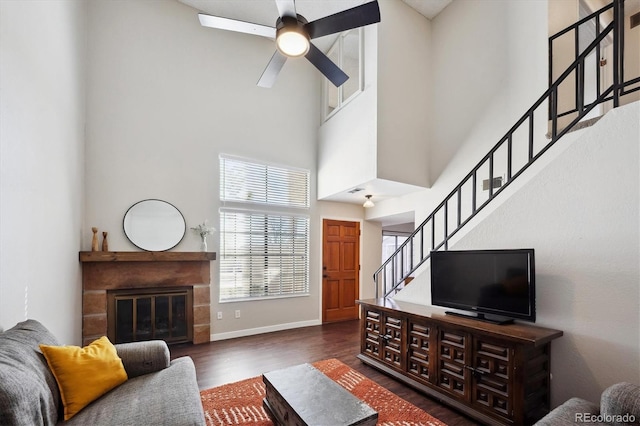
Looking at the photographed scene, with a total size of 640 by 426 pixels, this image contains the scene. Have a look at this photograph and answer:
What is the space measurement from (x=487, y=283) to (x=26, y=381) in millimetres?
3184

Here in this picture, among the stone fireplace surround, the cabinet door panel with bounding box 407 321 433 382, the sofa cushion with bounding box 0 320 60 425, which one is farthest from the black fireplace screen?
the cabinet door panel with bounding box 407 321 433 382

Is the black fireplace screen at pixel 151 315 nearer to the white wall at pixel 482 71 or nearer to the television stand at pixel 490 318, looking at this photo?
the television stand at pixel 490 318

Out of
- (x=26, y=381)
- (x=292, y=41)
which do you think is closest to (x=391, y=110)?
(x=292, y=41)

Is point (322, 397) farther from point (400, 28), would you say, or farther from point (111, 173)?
point (400, 28)

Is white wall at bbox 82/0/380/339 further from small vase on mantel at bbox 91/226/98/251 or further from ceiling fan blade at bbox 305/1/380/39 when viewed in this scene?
ceiling fan blade at bbox 305/1/380/39

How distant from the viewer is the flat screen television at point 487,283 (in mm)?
2396

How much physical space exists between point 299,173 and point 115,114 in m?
2.92

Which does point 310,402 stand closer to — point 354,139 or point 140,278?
point 140,278

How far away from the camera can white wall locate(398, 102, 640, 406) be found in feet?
6.72

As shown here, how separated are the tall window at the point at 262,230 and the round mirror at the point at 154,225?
2.21 ft

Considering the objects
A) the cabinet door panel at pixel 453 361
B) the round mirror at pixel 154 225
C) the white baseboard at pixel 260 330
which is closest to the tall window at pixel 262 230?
the white baseboard at pixel 260 330

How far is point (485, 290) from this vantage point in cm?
268

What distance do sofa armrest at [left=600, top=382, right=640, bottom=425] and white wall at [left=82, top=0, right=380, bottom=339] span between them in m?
4.30

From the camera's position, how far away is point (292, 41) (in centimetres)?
255
